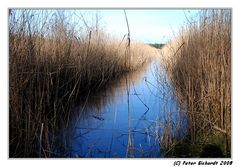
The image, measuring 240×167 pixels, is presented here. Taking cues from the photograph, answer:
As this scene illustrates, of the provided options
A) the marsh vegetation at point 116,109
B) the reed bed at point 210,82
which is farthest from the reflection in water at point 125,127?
the reed bed at point 210,82

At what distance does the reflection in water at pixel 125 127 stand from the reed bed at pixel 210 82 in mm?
159

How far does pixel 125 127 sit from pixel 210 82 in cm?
90

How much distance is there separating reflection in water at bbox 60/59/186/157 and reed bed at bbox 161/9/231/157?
0.16 meters

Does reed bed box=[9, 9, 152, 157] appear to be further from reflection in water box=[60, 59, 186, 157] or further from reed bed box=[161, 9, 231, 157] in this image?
reed bed box=[161, 9, 231, 157]

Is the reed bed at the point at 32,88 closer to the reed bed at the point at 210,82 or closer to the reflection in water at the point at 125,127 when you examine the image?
the reflection in water at the point at 125,127

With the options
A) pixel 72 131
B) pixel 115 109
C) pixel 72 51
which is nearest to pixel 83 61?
pixel 72 51

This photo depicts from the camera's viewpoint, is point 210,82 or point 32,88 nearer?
point 32,88

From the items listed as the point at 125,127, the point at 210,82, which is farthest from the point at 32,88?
the point at 210,82

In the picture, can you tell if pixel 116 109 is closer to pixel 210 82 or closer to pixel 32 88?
pixel 210 82

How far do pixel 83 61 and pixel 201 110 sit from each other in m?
1.98

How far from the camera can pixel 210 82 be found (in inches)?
97.5

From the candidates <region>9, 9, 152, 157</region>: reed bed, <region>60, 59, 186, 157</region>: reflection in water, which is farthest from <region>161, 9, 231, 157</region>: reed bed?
<region>9, 9, 152, 157</region>: reed bed

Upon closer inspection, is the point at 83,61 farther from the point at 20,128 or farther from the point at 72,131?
the point at 20,128

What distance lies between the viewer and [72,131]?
8.85 feet
